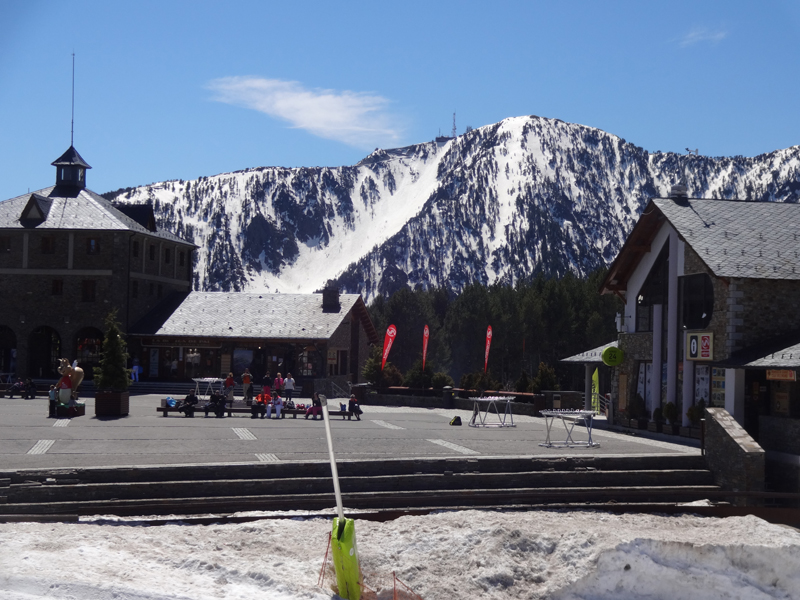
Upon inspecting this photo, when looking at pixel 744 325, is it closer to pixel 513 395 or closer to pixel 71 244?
pixel 513 395

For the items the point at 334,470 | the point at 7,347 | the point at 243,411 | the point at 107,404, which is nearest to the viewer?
the point at 334,470

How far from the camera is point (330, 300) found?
51844mm

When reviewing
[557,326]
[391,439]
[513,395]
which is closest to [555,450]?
[391,439]

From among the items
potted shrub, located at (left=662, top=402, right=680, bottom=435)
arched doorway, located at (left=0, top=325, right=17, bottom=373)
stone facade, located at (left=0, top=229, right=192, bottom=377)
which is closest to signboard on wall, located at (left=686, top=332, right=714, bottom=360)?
potted shrub, located at (left=662, top=402, right=680, bottom=435)

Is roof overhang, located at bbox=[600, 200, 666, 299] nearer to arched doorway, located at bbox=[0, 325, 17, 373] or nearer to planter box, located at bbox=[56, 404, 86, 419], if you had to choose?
planter box, located at bbox=[56, 404, 86, 419]

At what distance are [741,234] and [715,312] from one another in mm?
3045

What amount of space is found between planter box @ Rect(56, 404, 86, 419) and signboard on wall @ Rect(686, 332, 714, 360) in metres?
18.8

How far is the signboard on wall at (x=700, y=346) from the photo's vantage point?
82.1 feet

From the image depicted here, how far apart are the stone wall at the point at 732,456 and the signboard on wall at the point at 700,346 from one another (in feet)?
15.4

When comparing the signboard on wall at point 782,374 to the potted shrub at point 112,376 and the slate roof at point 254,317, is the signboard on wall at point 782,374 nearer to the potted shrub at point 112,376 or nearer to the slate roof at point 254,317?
the potted shrub at point 112,376

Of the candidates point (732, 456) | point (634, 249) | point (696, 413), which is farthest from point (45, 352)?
point (732, 456)

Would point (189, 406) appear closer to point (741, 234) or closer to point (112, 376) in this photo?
point (112, 376)

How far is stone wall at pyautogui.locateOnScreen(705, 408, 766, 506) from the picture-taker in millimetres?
18266

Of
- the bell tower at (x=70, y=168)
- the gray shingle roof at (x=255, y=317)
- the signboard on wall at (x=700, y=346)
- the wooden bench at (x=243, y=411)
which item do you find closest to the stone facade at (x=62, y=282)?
the gray shingle roof at (x=255, y=317)
